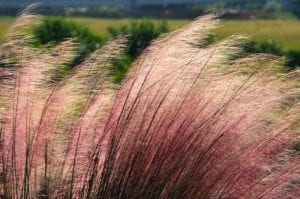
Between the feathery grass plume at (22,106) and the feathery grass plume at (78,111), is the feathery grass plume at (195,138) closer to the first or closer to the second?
the feathery grass plume at (78,111)

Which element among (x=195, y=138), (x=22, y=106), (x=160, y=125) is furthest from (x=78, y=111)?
(x=195, y=138)

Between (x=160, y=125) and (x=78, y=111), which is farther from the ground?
(x=160, y=125)

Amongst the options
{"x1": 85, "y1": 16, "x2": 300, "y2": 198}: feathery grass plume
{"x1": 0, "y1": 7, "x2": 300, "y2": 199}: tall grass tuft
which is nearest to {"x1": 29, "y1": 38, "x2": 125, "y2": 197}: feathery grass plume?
{"x1": 0, "y1": 7, "x2": 300, "y2": 199}: tall grass tuft

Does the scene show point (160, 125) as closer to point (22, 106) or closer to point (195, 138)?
point (195, 138)

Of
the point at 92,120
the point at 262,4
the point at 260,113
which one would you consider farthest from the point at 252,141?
the point at 262,4

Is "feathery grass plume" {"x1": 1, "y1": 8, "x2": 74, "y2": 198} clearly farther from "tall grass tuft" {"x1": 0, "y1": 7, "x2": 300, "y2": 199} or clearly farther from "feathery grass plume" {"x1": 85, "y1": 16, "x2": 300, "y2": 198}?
"feathery grass plume" {"x1": 85, "y1": 16, "x2": 300, "y2": 198}

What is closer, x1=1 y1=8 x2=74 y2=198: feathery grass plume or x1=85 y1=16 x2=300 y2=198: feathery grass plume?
x1=85 y1=16 x2=300 y2=198: feathery grass plume

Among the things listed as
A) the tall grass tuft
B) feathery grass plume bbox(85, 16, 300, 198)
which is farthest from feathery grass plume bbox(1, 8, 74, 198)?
feathery grass plume bbox(85, 16, 300, 198)

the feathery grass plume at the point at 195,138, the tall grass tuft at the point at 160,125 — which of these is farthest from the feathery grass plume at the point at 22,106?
the feathery grass plume at the point at 195,138
